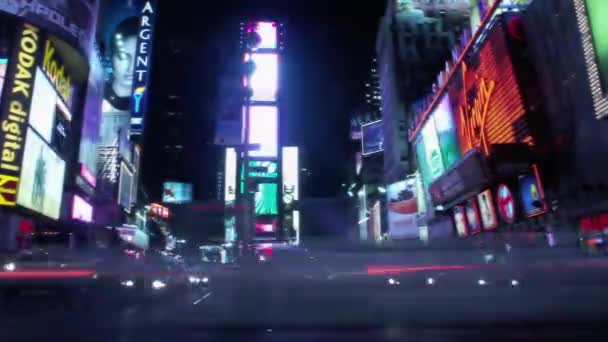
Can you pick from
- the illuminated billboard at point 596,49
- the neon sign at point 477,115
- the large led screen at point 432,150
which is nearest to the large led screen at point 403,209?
the large led screen at point 432,150

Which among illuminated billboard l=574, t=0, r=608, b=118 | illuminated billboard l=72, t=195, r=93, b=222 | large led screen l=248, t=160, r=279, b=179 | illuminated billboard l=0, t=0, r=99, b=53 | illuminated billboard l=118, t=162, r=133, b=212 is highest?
illuminated billboard l=0, t=0, r=99, b=53

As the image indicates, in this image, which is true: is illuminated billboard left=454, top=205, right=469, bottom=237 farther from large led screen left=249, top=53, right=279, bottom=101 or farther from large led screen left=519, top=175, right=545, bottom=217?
large led screen left=249, top=53, right=279, bottom=101

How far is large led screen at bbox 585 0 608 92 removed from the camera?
12.6m

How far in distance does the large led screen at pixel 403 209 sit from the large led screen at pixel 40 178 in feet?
87.7

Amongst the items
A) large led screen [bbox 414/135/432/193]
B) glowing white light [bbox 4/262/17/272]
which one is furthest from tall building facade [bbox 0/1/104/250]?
large led screen [bbox 414/135/432/193]

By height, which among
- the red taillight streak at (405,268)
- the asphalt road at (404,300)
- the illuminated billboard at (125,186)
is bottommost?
the asphalt road at (404,300)

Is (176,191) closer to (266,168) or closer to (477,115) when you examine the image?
(266,168)

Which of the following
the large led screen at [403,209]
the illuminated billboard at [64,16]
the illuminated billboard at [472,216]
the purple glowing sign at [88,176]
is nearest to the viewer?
the illuminated billboard at [64,16]

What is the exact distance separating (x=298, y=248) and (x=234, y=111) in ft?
12.3

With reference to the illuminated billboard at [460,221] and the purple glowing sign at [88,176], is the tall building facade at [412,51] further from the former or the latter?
the purple glowing sign at [88,176]

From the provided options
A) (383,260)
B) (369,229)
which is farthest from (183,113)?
(383,260)

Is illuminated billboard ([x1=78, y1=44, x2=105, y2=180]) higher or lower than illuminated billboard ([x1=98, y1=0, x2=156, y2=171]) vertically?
lower

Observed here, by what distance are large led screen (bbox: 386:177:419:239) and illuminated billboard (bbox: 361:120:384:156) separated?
24712mm

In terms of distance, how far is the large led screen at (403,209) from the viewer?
41.9 meters
